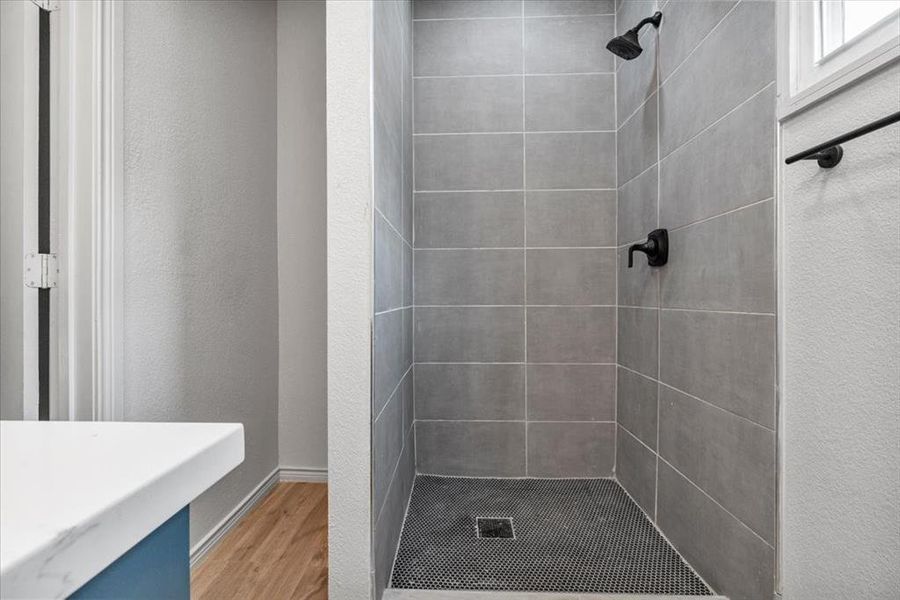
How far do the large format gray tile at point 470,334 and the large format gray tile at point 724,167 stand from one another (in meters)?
0.89

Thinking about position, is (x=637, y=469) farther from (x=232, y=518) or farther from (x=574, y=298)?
(x=232, y=518)

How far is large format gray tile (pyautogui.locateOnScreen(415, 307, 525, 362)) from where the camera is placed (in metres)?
2.40

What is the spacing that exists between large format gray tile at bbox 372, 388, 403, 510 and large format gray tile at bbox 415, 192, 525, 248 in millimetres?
894

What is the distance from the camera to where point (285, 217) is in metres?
2.42

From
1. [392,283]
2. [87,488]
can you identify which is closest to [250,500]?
[392,283]

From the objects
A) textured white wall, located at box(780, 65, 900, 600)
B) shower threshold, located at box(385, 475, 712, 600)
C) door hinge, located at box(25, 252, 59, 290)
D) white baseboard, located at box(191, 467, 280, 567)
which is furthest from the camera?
white baseboard, located at box(191, 467, 280, 567)

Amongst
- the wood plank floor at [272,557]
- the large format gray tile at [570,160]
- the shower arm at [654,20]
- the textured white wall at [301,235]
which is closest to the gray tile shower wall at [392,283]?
the wood plank floor at [272,557]

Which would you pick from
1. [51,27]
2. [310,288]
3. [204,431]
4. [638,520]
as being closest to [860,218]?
[204,431]

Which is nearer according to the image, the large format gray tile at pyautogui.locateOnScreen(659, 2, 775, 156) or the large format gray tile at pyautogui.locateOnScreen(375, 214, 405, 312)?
the large format gray tile at pyautogui.locateOnScreen(659, 2, 775, 156)

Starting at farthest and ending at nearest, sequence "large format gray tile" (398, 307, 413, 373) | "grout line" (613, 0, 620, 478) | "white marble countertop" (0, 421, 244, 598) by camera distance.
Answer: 1. "grout line" (613, 0, 620, 478)
2. "large format gray tile" (398, 307, 413, 373)
3. "white marble countertop" (0, 421, 244, 598)

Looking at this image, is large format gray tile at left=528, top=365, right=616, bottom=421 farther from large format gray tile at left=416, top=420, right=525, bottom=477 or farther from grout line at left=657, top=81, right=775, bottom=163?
grout line at left=657, top=81, right=775, bottom=163

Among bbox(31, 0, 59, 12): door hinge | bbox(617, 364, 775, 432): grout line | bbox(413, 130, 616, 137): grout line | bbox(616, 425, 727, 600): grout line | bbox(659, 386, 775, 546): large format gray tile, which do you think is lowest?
bbox(616, 425, 727, 600): grout line

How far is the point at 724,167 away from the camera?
142 centimetres

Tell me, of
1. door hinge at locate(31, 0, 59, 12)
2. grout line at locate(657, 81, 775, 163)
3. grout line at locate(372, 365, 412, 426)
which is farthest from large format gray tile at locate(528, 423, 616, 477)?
door hinge at locate(31, 0, 59, 12)
